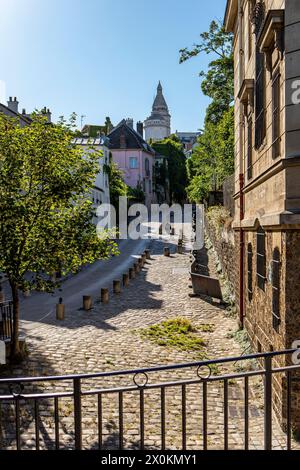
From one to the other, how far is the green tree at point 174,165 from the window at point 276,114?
7166 centimetres

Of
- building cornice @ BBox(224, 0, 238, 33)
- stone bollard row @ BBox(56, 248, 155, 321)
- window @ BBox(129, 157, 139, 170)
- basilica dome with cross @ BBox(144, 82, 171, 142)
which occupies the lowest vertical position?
stone bollard row @ BBox(56, 248, 155, 321)

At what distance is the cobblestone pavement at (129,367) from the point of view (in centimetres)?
671

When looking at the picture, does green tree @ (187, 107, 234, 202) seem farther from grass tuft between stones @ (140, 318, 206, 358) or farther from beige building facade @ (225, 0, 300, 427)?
grass tuft between stones @ (140, 318, 206, 358)

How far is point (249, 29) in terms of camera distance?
451 inches

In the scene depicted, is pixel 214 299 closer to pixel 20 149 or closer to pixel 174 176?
pixel 20 149

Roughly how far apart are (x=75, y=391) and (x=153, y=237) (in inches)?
1495

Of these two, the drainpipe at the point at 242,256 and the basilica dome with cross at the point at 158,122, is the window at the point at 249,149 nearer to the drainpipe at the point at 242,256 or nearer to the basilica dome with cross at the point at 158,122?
the drainpipe at the point at 242,256

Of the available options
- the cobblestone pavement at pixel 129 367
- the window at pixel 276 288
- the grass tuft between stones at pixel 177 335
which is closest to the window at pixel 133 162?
the cobblestone pavement at pixel 129 367

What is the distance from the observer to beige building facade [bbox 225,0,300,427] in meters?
6.69

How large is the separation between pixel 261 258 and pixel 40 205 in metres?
5.07

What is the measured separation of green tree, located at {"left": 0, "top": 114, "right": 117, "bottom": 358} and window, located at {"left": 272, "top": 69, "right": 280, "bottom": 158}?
4.69 meters

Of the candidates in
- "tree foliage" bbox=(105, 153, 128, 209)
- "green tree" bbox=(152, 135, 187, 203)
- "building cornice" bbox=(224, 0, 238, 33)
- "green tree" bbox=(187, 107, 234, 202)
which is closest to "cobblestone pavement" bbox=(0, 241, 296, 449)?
"green tree" bbox=(187, 107, 234, 202)
